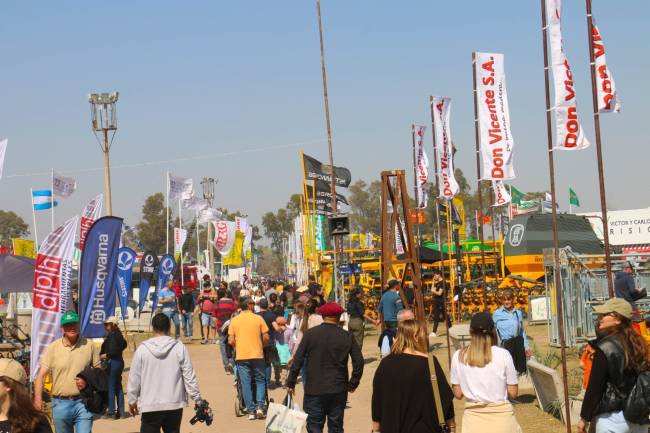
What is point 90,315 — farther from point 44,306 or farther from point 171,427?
point 171,427

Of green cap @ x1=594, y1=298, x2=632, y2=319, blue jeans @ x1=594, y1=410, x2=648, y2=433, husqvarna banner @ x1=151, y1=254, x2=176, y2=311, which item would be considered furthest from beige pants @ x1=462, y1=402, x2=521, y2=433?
husqvarna banner @ x1=151, y1=254, x2=176, y2=311

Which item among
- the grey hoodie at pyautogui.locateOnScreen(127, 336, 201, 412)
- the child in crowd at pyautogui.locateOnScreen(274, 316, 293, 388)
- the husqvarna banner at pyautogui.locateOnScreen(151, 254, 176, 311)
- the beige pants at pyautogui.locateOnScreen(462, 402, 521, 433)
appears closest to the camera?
the beige pants at pyautogui.locateOnScreen(462, 402, 521, 433)

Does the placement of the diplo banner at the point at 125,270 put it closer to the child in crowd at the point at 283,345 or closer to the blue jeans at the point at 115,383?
the child in crowd at the point at 283,345

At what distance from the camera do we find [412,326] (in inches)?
268

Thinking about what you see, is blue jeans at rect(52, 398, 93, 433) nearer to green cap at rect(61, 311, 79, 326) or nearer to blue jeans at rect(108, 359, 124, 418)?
green cap at rect(61, 311, 79, 326)

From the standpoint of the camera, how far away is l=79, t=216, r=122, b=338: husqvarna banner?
48.4ft

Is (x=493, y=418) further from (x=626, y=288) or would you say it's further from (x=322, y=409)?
(x=626, y=288)

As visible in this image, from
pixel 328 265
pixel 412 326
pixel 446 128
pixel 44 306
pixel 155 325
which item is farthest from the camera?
pixel 328 265

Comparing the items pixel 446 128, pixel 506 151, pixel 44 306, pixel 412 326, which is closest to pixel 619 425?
pixel 412 326

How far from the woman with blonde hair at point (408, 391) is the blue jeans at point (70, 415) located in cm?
315

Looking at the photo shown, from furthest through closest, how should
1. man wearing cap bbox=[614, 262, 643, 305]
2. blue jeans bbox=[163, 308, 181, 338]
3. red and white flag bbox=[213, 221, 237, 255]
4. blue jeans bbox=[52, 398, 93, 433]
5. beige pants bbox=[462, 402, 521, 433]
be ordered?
red and white flag bbox=[213, 221, 237, 255], blue jeans bbox=[163, 308, 181, 338], man wearing cap bbox=[614, 262, 643, 305], blue jeans bbox=[52, 398, 93, 433], beige pants bbox=[462, 402, 521, 433]

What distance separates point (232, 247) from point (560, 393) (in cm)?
3948

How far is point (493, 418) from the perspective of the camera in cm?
683

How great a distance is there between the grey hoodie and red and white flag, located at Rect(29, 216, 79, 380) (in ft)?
17.6
